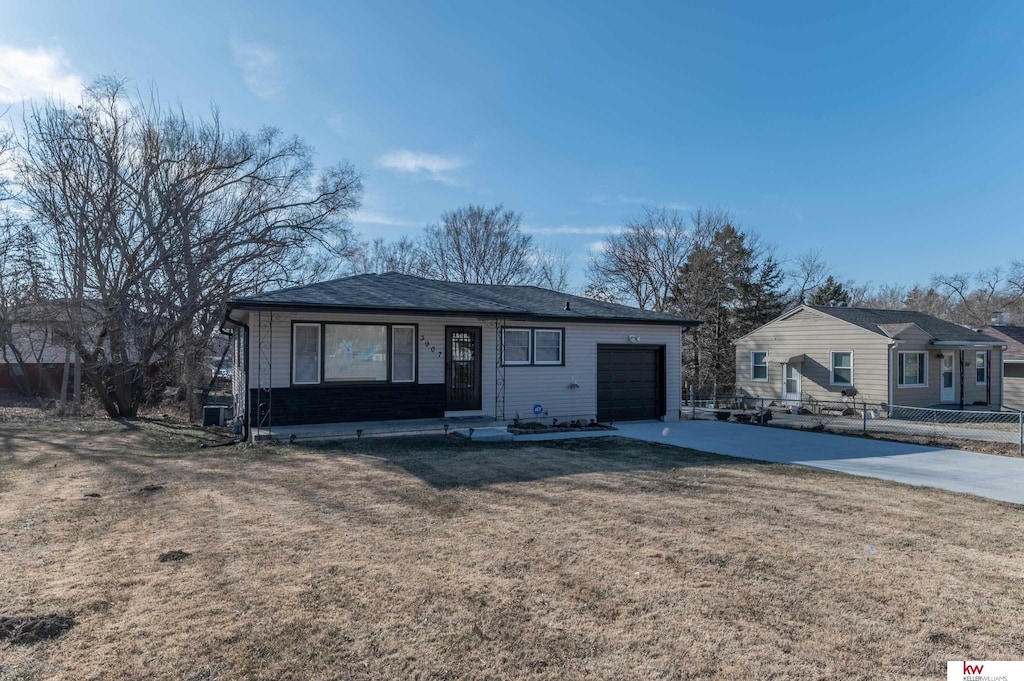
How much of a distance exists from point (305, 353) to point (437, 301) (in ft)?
9.31

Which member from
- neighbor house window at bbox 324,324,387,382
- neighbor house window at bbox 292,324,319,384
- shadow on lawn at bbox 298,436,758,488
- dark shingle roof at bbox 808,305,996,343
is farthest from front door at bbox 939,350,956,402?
neighbor house window at bbox 292,324,319,384

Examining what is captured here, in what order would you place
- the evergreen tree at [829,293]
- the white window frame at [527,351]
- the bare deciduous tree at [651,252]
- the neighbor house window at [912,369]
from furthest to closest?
the evergreen tree at [829,293]
the bare deciduous tree at [651,252]
the neighbor house window at [912,369]
the white window frame at [527,351]

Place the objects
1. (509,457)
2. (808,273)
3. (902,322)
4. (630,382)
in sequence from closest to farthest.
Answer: (509,457) → (630,382) → (902,322) → (808,273)

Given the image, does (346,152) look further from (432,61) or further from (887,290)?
(887,290)

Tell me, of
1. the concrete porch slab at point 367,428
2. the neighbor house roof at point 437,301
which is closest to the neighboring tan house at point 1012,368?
the neighbor house roof at point 437,301

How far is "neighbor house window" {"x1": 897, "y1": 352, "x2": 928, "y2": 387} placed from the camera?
19.8m

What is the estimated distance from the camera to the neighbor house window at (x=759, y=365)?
77.2 feet

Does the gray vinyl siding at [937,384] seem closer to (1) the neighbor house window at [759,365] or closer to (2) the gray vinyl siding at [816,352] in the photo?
(2) the gray vinyl siding at [816,352]

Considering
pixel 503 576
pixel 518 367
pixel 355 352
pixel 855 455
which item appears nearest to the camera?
pixel 503 576

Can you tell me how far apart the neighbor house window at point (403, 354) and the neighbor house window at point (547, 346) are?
296 cm

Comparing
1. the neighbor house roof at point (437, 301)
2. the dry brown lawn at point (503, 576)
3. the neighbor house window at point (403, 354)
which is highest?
the neighbor house roof at point (437, 301)

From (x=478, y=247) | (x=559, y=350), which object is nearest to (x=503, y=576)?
(x=559, y=350)

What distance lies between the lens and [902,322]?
69.5 feet

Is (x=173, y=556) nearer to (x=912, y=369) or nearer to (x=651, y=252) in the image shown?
(x=912, y=369)
